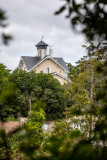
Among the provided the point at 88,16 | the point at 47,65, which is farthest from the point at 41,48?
the point at 88,16

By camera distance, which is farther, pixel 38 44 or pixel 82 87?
pixel 38 44

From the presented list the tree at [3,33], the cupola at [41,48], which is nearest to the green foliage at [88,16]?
the tree at [3,33]

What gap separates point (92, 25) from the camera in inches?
47.5

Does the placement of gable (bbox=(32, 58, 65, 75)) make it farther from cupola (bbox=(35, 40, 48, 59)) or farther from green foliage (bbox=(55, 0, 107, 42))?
green foliage (bbox=(55, 0, 107, 42))

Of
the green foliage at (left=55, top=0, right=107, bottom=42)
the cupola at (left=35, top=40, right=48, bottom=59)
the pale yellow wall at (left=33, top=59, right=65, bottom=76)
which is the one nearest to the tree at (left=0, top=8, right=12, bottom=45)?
the green foliage at (left=55, top=0, right=107, bottom=42)

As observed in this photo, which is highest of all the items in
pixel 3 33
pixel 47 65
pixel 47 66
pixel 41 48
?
pixel 41 48

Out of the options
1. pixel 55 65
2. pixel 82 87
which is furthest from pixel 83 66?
pixel 55 65

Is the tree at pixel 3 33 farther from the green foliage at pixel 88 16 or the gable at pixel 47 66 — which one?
the gable at pixel 47 66

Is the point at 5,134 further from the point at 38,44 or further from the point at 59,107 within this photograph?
the point at 38,44

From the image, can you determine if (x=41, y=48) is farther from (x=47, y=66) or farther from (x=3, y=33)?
(x=3, y=33)

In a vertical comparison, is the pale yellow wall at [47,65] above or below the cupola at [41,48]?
below

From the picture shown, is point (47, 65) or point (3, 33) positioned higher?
point (47, 65)

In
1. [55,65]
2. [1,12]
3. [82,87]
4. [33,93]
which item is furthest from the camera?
[55,65]

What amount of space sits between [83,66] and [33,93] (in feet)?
41.9
